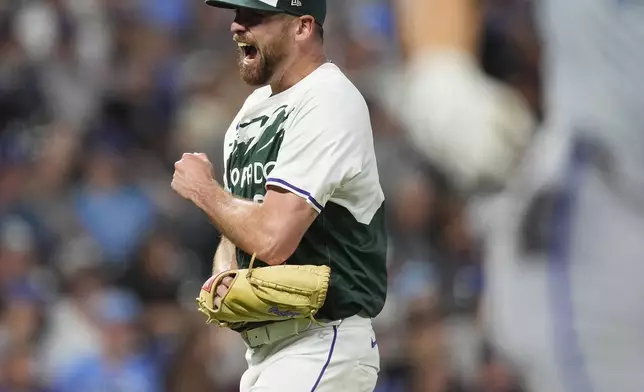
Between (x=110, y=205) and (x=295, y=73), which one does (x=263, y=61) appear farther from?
(x=110, y=205)

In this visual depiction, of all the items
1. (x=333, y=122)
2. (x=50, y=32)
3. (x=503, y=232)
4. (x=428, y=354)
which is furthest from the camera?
(x=50, y=32)

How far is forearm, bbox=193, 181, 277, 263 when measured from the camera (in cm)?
317

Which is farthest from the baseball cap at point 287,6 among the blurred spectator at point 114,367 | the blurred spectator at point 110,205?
the blurred spectator at point 110,205

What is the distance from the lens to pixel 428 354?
7.32 m

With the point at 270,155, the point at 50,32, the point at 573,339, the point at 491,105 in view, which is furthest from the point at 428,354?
the point at 270,155

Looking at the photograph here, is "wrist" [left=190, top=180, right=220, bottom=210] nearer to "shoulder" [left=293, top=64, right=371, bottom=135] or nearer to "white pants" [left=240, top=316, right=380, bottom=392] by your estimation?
"shoulder" [left=293, top=64, right=371, bottom=135]

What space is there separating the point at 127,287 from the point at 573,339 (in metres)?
2.94

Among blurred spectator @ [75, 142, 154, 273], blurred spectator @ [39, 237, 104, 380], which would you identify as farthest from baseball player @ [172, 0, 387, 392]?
blurred spectator @ [75, 142, 154, 273]

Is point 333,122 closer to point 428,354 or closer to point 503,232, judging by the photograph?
point 428,354

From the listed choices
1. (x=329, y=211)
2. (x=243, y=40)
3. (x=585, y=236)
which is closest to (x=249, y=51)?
(x=243, y=40)

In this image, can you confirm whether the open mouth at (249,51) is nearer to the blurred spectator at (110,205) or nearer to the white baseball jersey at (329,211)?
the white baseball jersey at (329,211)

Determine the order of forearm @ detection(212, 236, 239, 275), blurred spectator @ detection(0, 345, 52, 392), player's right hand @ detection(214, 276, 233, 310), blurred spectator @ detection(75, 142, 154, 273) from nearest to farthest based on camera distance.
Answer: player's right hand @ detection(214, 276, 233, 310) → forearm @ detection(212, 236, 239, 275) → blurred spectator @ detection(0, 345, 52, 392) → blurred spectator @ detection(75, 142, 154, 273)

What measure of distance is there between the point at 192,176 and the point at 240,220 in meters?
0.23

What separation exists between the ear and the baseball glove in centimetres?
69
